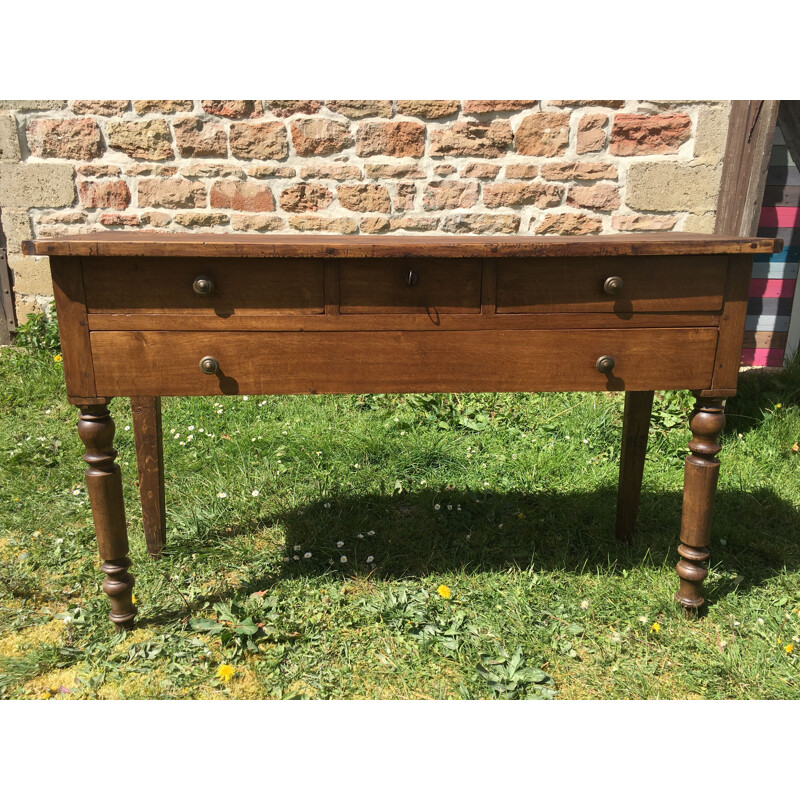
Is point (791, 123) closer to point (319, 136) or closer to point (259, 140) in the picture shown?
point (319, 136)

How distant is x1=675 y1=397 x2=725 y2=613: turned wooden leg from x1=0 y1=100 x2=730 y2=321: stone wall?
2.17 m

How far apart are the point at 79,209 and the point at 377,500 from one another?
2744 millimetres

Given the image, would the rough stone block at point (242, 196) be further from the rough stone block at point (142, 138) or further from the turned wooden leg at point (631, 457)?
the turned wooden leg at point (631, 457)

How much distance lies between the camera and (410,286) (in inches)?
72.3

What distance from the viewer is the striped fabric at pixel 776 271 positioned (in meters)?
4.17

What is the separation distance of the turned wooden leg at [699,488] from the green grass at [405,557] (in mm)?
184

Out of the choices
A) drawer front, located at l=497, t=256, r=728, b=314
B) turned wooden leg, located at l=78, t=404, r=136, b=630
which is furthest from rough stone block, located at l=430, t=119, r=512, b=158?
turned wooden leg, located at l=78, t=404, r=136, b=630

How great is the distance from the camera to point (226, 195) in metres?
3.89

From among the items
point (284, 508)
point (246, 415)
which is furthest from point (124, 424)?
point (284, 508)

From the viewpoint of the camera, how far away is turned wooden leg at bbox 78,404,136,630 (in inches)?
75.7

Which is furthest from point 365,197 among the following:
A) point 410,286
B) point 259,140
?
point 410,286

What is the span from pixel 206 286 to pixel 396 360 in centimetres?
57

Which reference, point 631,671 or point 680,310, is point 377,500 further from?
point 680,310

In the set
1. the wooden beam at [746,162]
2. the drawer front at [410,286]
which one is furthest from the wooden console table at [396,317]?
the wooden beam at [746,162]
